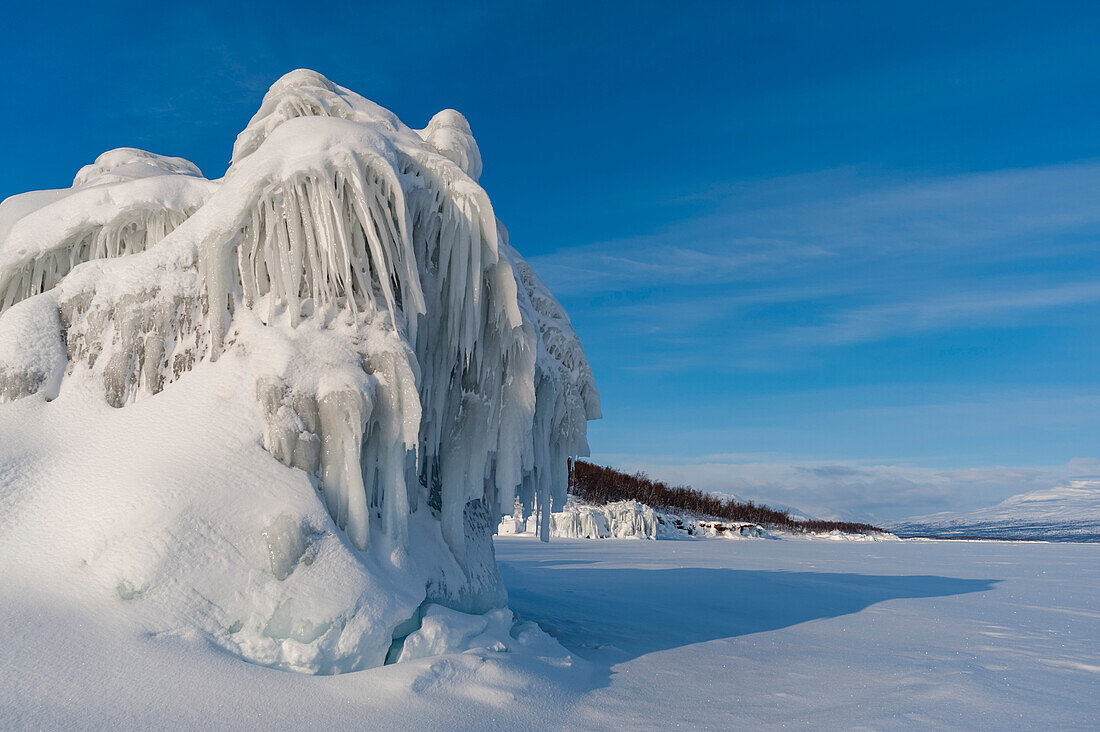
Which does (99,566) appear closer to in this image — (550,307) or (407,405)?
(407,405)

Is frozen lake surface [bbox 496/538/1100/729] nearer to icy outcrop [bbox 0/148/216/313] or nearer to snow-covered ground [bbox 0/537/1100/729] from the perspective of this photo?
snow-covered ground [bbox 0/537/1100/729]

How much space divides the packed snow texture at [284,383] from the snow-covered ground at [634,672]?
36 cm

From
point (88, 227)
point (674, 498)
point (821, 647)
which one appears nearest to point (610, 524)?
point (674, 498)

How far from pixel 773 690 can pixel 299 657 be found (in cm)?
351

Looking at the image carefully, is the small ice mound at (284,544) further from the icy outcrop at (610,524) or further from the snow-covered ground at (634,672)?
the icy outcrop at (610,524)

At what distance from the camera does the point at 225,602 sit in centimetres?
365

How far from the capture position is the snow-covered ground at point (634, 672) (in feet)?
9.79

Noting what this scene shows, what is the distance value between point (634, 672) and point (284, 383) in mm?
3625

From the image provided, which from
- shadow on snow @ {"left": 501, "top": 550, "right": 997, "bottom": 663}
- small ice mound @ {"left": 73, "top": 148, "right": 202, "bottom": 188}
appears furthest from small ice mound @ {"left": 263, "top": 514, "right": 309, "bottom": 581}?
small ice mound @ {"left": 73, "top": 148, "right": 202, "bottom": 188}

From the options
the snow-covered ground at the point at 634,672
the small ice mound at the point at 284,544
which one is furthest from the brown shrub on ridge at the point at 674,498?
the small ice mound at the point at 284,544

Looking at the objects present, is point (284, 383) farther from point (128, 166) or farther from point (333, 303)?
point (128, 166)

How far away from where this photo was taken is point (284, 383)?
14.4 ft

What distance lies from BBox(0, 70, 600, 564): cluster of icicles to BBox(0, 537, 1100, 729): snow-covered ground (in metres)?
1.22

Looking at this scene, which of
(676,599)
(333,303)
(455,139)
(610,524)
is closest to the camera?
(333,303)
